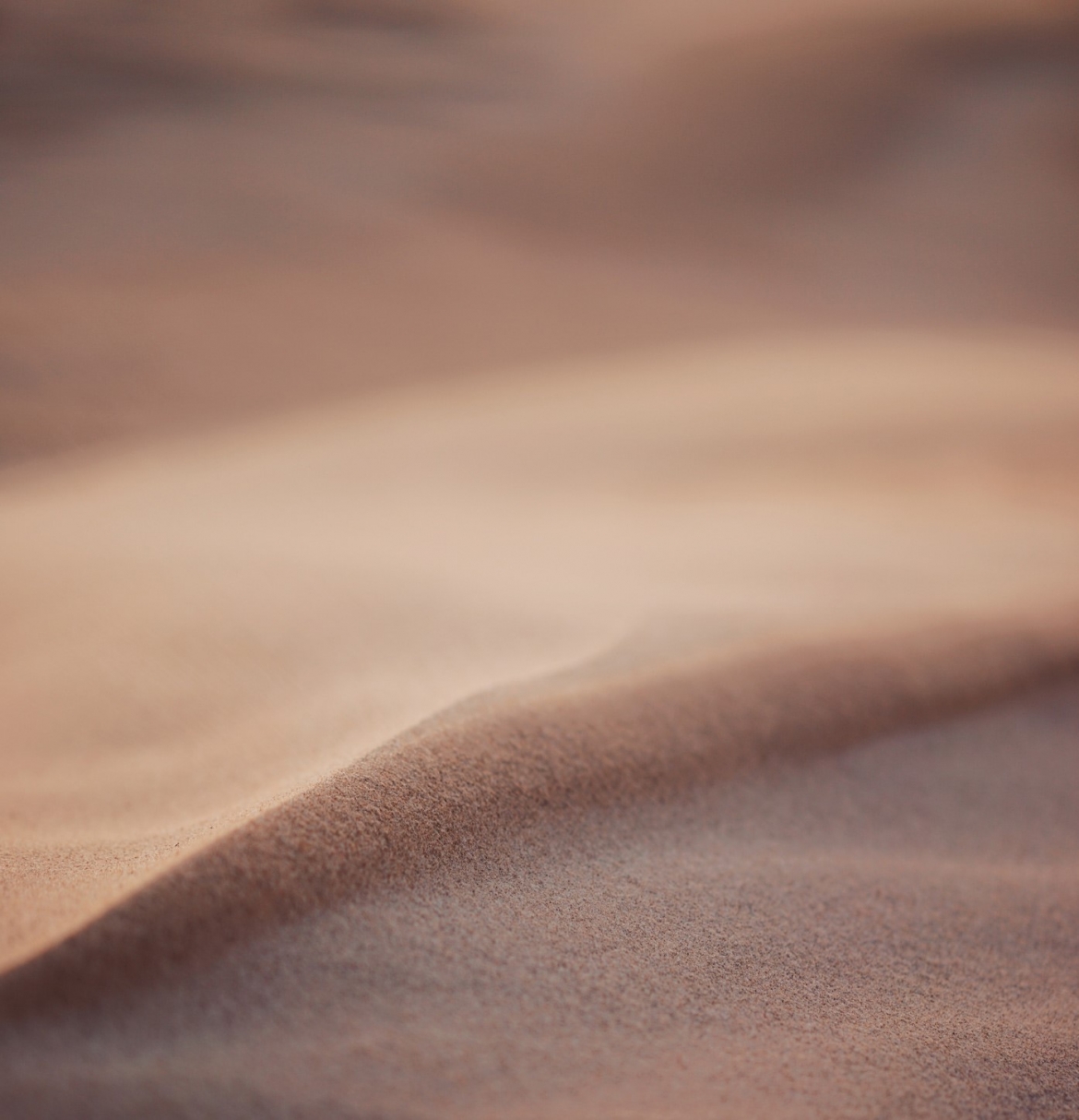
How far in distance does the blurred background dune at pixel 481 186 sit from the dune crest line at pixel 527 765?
2.08 metres

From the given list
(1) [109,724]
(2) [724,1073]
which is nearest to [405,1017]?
(2) [724,1073]

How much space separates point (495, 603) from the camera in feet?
4.70

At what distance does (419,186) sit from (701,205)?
4.39 feet

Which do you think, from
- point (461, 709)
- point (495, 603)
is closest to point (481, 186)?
point (495, 603)

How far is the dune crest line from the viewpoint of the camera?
69 centimetres

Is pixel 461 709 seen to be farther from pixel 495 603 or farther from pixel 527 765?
pixel 495 603

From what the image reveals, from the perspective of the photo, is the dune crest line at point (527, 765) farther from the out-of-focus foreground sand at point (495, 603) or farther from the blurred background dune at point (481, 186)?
the blurred background dune at point (481, 186)

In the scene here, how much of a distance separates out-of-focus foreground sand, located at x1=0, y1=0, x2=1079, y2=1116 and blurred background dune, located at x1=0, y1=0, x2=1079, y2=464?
0.02 m

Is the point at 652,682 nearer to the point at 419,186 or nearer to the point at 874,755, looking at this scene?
the point at 874,755

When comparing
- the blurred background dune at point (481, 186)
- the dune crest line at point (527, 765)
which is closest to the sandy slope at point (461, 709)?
the dune crest line at point (527, 765)

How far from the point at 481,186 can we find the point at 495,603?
10.8 feet

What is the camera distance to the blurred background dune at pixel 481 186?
10.3ft

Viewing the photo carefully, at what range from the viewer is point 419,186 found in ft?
13.5

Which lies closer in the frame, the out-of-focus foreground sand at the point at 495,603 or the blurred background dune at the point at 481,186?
the out-of-focus foreground sand at the point at 495,603
